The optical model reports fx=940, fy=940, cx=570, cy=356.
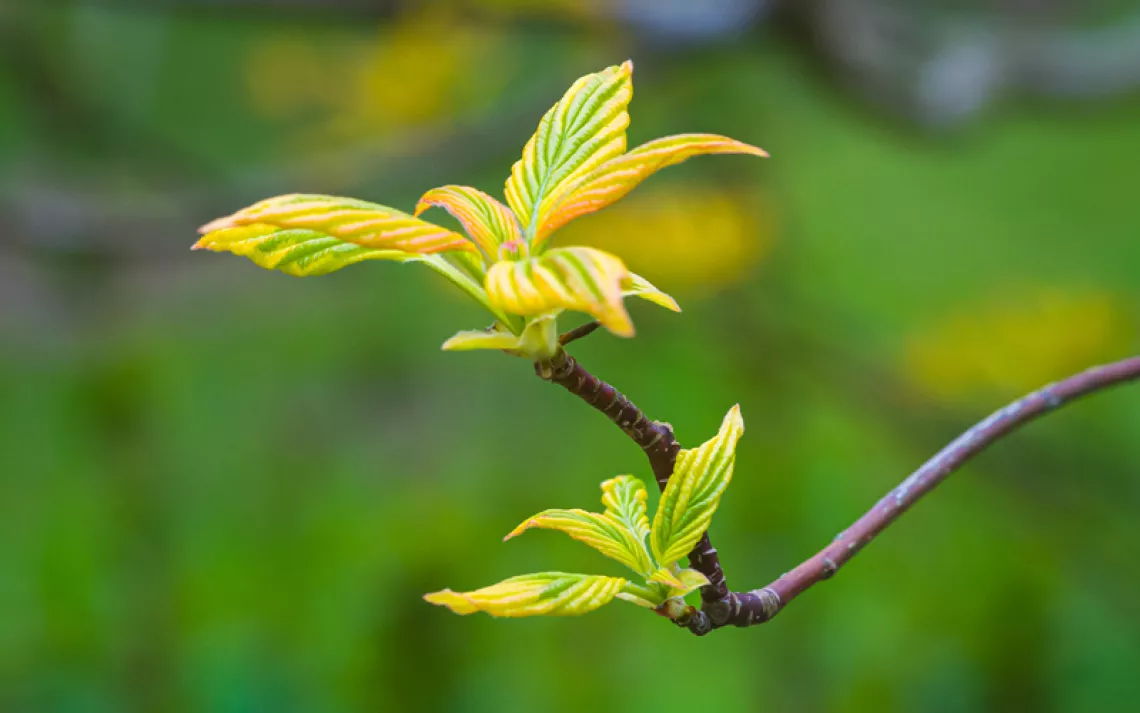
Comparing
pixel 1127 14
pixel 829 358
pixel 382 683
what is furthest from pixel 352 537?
pixel 1127 14

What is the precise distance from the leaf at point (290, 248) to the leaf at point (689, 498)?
14 centimetres

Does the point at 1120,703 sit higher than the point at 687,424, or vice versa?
the point at 687,424

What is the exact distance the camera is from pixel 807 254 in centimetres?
426

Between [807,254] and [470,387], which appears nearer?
[470,387]

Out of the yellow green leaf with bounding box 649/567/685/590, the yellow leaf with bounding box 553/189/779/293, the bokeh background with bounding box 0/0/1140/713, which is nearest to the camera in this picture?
the yellow green leaf with bounding box 649/567/685/590

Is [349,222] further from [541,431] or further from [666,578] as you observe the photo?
[541,431]

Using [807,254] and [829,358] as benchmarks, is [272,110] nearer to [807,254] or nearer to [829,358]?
[829,358]

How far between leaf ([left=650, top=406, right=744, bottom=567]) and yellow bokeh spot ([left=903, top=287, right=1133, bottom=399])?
62.5 inches

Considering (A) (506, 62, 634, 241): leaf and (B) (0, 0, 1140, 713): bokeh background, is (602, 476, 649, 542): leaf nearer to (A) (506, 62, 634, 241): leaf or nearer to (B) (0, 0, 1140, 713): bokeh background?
(A) (506, 62, 634, 241): leaf

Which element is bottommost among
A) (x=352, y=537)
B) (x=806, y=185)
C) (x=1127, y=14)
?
(x=352, y=537)

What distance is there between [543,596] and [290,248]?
0.16m

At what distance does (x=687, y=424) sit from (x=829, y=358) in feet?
2.97

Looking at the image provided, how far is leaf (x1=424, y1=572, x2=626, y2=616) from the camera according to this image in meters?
0.32

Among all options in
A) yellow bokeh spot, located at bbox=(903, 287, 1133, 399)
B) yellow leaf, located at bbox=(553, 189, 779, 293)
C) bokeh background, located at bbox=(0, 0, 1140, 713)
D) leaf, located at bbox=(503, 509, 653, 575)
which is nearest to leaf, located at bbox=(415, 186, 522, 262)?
leaf, located at bbox=(503, 509, 653, 575)
